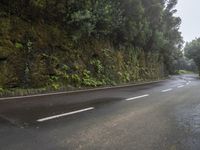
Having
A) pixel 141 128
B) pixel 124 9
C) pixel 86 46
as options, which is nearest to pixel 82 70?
pixel 86 46

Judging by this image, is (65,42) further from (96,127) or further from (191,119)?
(96,127)

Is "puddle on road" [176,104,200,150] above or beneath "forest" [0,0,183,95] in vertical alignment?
beneath

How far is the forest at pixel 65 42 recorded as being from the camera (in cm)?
1223

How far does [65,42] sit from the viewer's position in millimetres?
15398

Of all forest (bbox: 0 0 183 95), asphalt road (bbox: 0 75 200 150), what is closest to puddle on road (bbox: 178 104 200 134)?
asphalt road (bbox: 0 75 200 150)

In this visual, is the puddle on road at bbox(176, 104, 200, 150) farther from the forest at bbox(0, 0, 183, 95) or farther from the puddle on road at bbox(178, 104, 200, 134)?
the forest at bbox(0, 0, 183, 95)

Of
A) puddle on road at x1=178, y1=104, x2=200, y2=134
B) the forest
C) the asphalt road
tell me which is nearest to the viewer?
the asphalt road

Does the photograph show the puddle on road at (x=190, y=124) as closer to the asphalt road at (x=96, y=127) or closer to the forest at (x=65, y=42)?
the asphalt road at (x=96, y=127)

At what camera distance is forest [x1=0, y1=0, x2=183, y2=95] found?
40.1 ft

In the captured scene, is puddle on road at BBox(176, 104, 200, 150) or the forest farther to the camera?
the forest

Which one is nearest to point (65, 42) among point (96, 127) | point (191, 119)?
point (191, 119)

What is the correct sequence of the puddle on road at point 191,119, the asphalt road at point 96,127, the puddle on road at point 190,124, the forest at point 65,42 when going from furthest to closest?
the forest at point 65,42, the puddle on road at point 191,119, the puddle on road at point 190,124, the asphalt road at point 96,127

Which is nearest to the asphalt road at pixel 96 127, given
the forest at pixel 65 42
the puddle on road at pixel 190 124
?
the puddle on road at pixel 190 124

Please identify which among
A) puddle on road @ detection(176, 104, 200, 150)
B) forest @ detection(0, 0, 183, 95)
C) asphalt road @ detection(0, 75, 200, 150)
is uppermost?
forest @ detection(0, 0, 183, 95)
